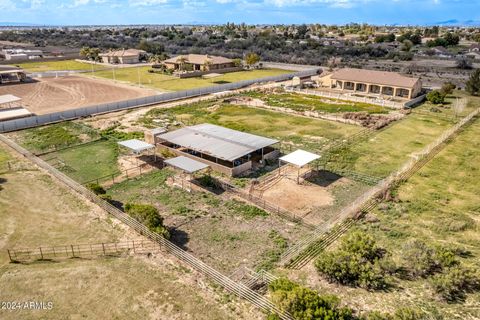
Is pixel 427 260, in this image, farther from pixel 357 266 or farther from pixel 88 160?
pixel 88 160

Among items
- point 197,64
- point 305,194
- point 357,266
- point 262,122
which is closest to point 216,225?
point 305,194

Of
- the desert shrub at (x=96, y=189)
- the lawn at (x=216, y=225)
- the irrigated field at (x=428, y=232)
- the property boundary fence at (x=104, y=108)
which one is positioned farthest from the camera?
the property boundary fence at (x=104, y=108)

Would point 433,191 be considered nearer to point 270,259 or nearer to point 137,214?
point 270,259

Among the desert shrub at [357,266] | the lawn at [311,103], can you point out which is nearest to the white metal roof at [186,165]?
the desert shrub at [357,266]

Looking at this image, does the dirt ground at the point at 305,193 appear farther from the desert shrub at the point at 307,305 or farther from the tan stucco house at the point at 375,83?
the tan stucco house at the point at 375,83

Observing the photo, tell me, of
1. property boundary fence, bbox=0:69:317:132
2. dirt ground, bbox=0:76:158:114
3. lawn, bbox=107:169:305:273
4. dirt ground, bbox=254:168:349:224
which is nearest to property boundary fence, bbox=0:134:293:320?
lawn, bbox=107:169:305:273

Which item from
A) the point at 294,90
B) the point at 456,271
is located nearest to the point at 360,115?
the point at 294,90
